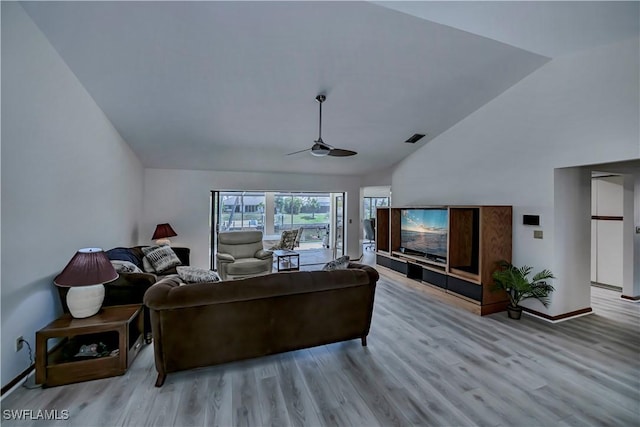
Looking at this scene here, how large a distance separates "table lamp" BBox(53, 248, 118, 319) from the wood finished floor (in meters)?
0.60

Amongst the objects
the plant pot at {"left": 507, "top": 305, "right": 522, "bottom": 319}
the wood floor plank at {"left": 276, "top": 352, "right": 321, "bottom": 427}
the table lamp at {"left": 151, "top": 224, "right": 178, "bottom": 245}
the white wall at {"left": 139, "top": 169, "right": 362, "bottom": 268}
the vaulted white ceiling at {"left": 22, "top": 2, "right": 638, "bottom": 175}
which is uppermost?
the vaulted white ceiling at {"left": 22, "top": 2, "right": 638, "bottom": 175}

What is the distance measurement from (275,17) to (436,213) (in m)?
3.61

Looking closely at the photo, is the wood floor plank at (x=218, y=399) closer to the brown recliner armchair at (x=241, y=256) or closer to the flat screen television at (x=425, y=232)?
the brown recliner armchair at (x=241, y=256)

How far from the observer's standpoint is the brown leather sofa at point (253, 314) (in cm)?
223

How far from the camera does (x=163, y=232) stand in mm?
5711

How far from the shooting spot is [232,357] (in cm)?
245

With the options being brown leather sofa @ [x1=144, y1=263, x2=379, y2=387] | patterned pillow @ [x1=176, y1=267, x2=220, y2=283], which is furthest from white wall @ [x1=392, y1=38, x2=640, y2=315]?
patterned pillow @ [x1=176, y1=267, x2=220, y2=283]

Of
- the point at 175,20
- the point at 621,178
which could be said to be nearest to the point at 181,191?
the point at 175,20

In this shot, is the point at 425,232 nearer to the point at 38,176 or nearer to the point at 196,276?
the point at 196,276

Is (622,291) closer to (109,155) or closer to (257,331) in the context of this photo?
(257,331)

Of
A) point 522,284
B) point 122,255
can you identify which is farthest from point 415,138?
point 122,255

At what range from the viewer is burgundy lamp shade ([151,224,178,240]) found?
566cm

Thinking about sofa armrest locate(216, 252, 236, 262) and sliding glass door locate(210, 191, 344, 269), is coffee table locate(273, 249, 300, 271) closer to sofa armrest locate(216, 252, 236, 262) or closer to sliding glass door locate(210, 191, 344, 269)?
sofa armrest locate(216, 252, 236, 262)

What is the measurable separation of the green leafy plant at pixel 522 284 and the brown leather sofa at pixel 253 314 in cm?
217
